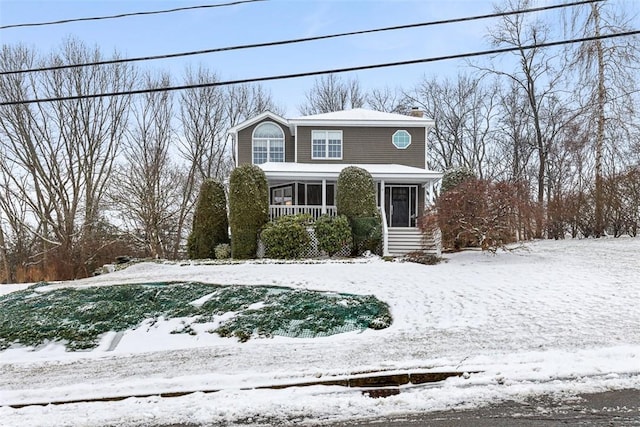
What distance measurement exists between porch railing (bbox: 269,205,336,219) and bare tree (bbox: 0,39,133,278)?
35.1ft

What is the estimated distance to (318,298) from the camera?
8.42 metres

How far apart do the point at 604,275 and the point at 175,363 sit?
30.7 feet

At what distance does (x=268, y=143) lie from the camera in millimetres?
20656

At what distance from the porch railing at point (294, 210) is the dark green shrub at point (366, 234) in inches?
79.9

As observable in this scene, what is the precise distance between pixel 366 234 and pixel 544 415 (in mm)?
11334

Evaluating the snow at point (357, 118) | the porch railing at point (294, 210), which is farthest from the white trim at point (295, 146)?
the porch railing at point (294, 210)

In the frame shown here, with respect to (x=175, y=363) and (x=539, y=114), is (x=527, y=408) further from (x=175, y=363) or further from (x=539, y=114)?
(x=539, y=114)

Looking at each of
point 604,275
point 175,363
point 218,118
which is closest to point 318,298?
point 175,363

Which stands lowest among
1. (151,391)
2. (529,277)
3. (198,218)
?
(151,391)

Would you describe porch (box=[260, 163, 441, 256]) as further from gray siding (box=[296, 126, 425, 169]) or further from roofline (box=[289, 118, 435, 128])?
roofline (box=[289, 118, 435, 128])

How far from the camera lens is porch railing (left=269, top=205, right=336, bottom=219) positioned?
16.8 m

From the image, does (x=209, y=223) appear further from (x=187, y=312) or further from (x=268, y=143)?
(x=187, y=312)

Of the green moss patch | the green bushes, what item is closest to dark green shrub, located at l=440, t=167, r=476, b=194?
the green bushes

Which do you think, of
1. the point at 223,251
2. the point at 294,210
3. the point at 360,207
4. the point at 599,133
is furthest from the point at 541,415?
the point at 599,133
